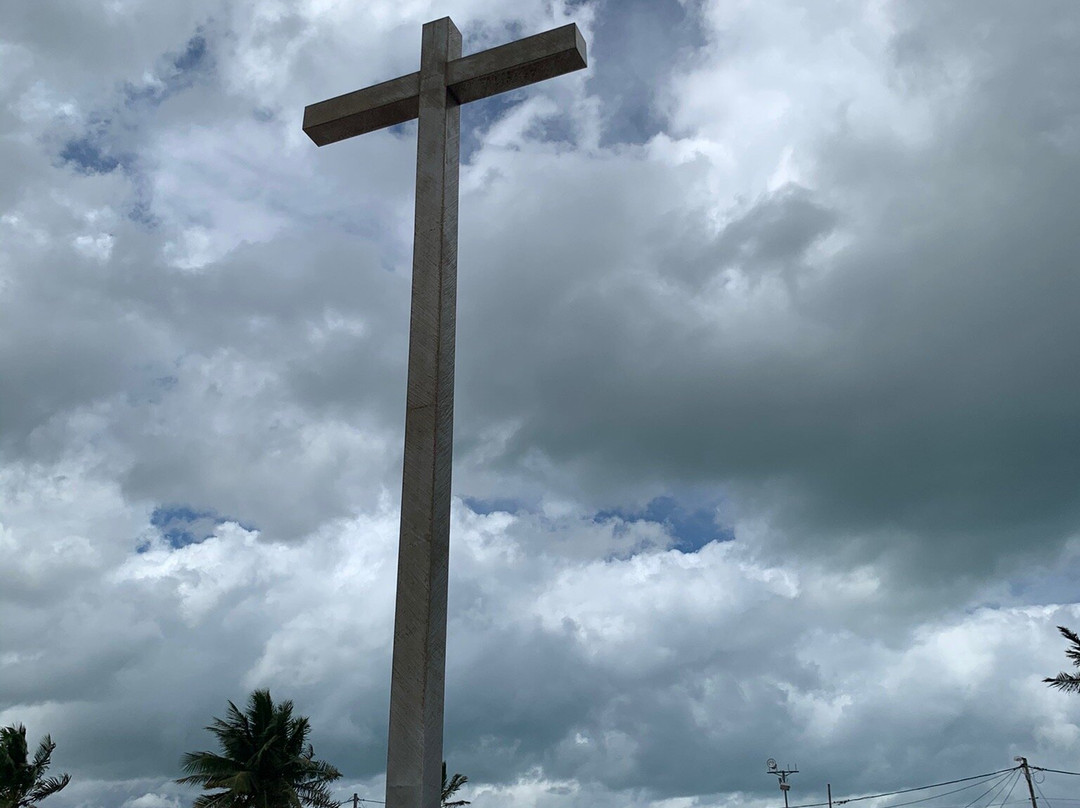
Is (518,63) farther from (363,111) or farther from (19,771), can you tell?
(19,771)

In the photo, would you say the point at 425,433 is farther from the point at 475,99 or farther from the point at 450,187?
the point at 475,99

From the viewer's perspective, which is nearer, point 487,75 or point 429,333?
point 429,333

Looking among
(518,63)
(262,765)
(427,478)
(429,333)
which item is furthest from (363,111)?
(262,765)

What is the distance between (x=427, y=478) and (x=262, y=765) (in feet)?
106

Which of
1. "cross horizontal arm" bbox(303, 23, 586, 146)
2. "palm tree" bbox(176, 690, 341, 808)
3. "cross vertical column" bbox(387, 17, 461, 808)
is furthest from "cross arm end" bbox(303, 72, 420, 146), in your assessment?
"palm tree" bbox(176, 690, 341, 808)

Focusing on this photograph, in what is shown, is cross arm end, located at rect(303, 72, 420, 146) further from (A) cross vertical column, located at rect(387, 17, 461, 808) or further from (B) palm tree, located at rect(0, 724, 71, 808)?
(B) palm tree, located at rect(0, 724, 71, 808)

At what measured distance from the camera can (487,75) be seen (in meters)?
9.74

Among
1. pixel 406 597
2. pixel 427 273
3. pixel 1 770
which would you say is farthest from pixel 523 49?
pixel 1 770

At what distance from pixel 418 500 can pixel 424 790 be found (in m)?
2.01

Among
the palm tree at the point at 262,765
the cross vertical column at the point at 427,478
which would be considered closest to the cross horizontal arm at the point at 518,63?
the cross vertical column at the point at 427,478

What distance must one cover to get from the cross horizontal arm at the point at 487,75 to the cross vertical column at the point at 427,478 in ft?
0.79

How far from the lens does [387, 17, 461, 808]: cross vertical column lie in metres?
7.69

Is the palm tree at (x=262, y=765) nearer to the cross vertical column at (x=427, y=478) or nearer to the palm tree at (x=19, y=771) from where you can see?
the palm tree at (x=19, y=771)

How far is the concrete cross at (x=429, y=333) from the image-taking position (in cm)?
774
